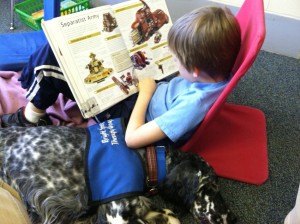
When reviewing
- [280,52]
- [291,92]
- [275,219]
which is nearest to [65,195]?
[275,219]

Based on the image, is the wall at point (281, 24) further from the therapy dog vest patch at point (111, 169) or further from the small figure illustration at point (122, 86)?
the therapy dog vest patch at point (111, 169)

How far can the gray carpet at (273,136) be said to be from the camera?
1094 millimetres

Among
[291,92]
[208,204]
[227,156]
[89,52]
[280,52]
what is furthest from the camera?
[280,52]

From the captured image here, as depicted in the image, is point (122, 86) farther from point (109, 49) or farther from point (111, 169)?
point (111, 169)

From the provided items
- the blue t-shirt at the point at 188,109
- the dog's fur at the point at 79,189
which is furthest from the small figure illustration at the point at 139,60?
the dog's fur at the point at 79,189

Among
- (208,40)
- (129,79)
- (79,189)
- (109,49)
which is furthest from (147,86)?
(79,189)

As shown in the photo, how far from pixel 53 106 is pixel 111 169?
53 cm

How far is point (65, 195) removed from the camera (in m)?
0.88

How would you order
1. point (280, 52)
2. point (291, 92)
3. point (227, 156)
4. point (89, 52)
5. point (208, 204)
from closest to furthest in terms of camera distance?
point (208, 204) → point (89, 52) → point (227, 156) → point (291, 92) → point (280, 52)

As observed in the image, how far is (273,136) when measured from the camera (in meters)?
1.36

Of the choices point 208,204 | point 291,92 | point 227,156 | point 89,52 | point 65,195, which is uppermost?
point 89,52

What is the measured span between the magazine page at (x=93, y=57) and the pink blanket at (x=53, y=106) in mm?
185

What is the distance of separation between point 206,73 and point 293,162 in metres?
0.60

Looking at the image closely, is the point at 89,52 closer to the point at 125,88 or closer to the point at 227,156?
the point at 125,88
